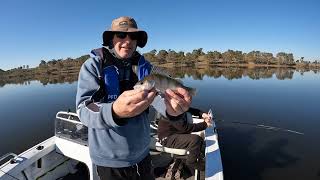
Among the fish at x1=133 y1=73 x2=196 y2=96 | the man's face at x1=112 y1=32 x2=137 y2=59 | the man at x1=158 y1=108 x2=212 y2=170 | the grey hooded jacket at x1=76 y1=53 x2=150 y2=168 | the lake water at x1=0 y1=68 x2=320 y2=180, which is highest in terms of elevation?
the man's face at x1=112 y1=32 x2=137 y2=59

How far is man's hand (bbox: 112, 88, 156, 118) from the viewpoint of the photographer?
6.42 feet

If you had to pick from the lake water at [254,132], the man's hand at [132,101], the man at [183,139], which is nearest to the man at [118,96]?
the man's hand at [132,101]

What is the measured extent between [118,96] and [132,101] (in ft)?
3.47

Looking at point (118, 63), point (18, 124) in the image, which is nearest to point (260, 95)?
point (18, 124)

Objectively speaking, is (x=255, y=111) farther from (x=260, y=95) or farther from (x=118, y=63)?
(x=118, y=63)

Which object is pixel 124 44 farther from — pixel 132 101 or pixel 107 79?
pixel 132 101

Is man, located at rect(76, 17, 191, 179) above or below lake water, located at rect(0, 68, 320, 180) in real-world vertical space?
above

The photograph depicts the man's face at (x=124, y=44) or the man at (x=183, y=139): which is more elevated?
the man's face at (x=124, y=44)

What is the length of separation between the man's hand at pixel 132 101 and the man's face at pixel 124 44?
104 cm

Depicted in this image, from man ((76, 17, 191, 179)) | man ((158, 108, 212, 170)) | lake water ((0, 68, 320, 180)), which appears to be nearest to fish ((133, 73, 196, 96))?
man ((76, 17, 191, 179))

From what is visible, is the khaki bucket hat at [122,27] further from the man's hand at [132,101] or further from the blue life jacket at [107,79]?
the man's hand at [132,101]

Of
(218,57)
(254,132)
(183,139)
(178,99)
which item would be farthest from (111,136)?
(218,57)

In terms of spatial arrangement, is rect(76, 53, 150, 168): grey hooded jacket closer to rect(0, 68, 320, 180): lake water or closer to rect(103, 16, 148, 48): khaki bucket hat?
rect(103, 16, 148, 48): khaki bucket hat

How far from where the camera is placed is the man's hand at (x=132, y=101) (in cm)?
196
